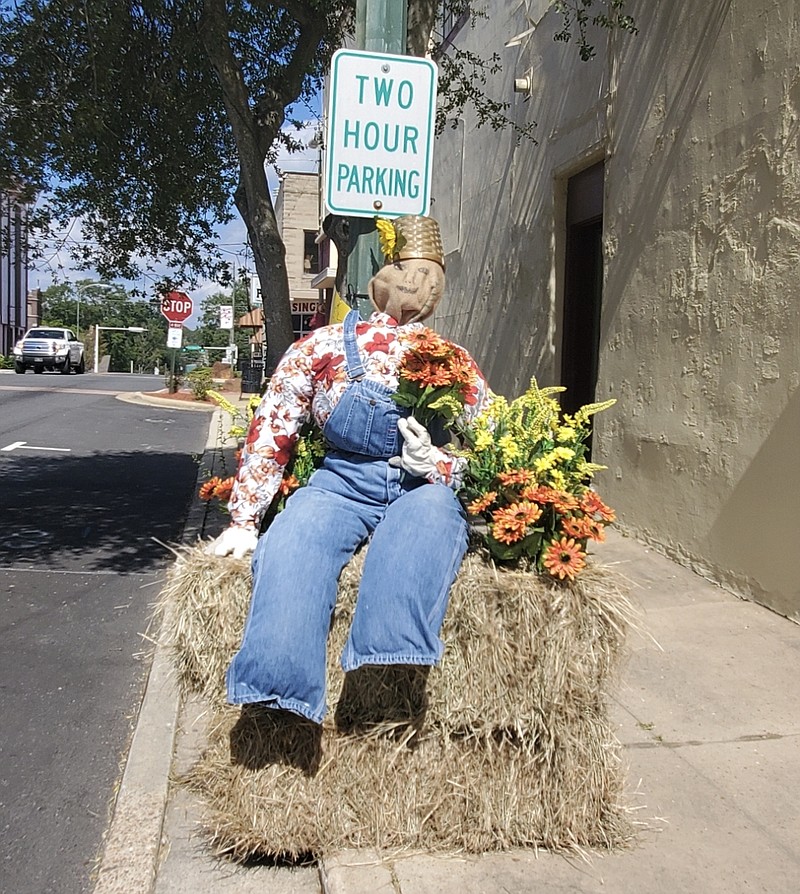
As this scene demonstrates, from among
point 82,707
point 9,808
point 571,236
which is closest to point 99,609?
point 82,707

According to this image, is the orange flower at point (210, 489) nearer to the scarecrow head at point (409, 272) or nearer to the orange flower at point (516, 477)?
the scarecrow head at point (409, 272)

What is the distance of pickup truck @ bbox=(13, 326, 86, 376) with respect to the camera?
37.2m

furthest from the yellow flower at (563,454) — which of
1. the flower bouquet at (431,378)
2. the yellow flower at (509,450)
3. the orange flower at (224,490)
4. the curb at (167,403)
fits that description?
the curb at (167,403)

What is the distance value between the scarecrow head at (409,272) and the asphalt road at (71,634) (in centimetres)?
198

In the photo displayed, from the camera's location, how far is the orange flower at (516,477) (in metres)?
2.77

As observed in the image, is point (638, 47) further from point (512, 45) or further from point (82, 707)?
point (82, 707)

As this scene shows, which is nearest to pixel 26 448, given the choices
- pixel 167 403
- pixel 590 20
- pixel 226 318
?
pixel 590 20

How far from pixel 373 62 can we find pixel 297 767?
290cm

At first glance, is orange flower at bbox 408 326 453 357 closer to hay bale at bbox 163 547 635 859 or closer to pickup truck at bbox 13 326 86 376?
hay bale at bbox 163 547 635 859

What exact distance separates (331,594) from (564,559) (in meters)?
0.71

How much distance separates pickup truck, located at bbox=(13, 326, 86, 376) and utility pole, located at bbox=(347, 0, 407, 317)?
36.2 metres

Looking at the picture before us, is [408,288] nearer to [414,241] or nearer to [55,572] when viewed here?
[414,241]

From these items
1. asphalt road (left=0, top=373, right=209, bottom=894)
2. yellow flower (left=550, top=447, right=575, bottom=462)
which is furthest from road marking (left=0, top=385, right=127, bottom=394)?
yellow flower (left=550, top=447, right=575, bottom=462)

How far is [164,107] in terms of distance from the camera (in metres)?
8.06
